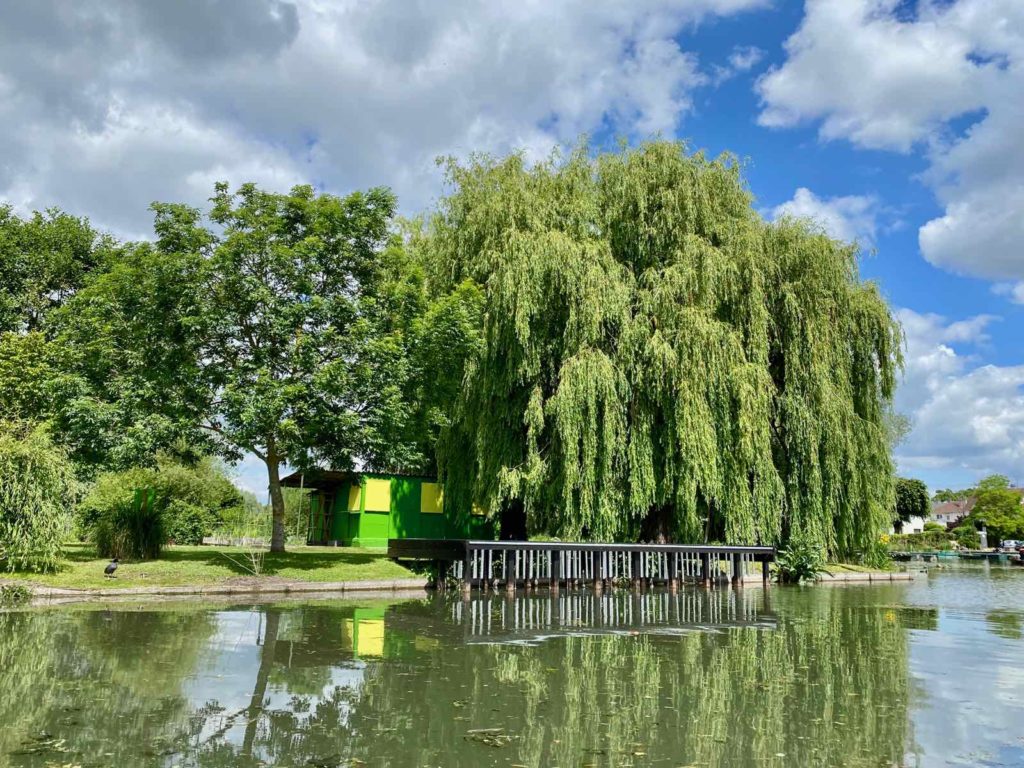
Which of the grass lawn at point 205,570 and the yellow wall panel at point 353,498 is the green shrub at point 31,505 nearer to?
the grass lawn at point 205,570

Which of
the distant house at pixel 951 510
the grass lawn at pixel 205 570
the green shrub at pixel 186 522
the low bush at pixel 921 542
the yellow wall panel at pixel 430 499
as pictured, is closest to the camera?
the grass lawn at pixel 205 570

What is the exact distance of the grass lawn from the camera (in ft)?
47.3

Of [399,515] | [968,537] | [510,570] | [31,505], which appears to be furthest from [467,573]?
[968,537]

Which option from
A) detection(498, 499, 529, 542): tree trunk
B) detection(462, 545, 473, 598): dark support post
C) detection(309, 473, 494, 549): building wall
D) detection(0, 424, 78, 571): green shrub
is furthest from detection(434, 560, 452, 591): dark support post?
detection(309, 473, 494, 549): building wall

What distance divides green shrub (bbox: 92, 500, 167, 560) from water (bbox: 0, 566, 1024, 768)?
19.6 feet

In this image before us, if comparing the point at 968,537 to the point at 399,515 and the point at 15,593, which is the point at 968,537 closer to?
the point at 399,515

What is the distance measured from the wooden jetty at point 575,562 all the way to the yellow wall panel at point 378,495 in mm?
7529

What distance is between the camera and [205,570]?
1647 centimetres

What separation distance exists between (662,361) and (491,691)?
13.4 metres

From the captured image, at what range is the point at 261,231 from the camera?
1777 centimetres

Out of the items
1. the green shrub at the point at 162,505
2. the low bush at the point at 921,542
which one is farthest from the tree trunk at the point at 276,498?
Answer: the low bush at the point at 921,542

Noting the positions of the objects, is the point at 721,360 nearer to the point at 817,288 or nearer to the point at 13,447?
the point at 817,288

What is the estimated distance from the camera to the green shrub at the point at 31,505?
Answer: 14.0m

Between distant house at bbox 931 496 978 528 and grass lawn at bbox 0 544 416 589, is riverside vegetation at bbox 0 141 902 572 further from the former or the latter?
distant house at bbox 931 496 978 528
